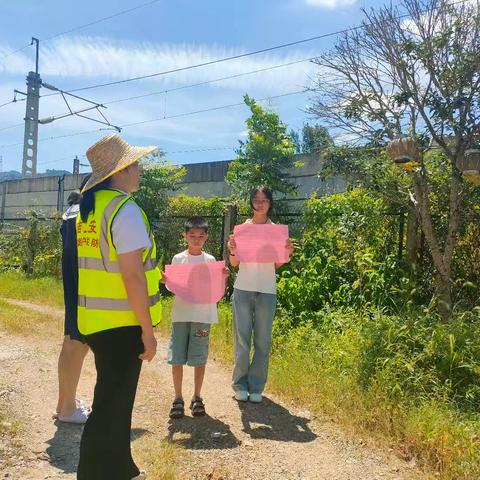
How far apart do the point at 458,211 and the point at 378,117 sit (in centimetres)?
118

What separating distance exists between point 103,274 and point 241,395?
2.27 m

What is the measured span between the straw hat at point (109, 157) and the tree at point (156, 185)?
337 inches

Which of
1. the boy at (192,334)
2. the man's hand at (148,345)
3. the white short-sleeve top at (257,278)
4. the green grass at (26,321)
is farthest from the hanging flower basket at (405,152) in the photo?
the green grass at (26,321)

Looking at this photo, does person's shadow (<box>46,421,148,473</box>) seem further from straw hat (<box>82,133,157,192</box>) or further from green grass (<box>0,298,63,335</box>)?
green grass (<box>0,298,63,335</box>)

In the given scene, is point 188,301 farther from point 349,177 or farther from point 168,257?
point 168,257

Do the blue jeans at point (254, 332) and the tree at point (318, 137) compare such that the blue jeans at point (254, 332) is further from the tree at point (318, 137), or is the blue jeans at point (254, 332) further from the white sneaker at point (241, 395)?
the tree at point (318, 137)

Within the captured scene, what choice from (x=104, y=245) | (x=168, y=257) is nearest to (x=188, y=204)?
(x=168, y=257)

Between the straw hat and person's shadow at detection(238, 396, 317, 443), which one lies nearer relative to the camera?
the straw hat

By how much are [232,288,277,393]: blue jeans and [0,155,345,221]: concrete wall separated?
432 cm

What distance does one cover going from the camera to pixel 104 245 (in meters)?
2.50

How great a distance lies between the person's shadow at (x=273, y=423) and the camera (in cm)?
373

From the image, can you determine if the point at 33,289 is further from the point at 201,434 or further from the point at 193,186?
the point at 201,434

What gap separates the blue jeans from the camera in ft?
14.3

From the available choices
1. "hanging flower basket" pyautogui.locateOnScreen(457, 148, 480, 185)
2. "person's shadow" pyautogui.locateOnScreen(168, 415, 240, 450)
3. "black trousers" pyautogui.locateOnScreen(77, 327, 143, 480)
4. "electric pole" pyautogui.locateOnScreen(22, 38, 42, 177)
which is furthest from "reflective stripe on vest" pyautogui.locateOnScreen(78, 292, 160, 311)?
"electric pole" pyautogui.locateOnScreen(22, 38, 42, 177)
